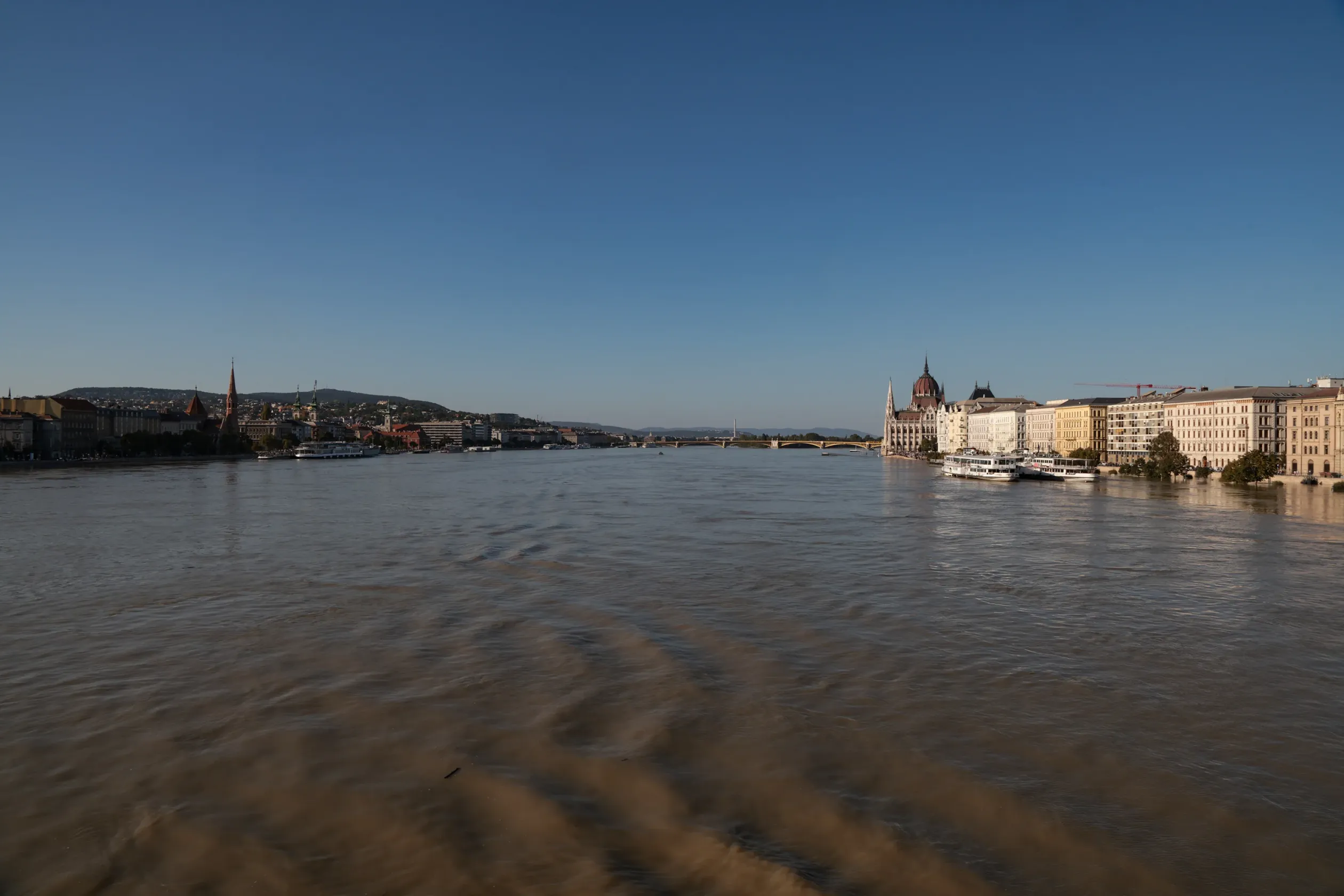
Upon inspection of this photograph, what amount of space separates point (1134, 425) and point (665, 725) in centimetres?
8974

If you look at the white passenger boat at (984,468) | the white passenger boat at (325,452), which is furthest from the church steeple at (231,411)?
the white passenger boat at (984,468)

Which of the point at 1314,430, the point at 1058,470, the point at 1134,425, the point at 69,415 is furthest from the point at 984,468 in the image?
the point at 69,415

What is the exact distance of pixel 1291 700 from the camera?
29.0ft

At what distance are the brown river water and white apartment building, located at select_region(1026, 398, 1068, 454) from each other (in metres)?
86.4

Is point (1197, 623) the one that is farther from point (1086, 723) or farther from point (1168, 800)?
point (1168, 800)

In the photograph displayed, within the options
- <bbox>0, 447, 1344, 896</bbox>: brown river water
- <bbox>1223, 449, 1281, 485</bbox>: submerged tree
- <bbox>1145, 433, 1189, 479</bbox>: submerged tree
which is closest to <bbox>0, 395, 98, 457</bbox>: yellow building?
<bbox>0, 447, 1344, 896</bbox>: brown river water

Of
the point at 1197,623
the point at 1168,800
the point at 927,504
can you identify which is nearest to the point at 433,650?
the point at 1168,800

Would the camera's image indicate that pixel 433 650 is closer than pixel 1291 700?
No

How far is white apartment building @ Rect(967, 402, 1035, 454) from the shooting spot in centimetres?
10775

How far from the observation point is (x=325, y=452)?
10531 centimetres

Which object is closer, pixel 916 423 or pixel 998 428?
pixel 998 428

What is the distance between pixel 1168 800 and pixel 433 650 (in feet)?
25.6

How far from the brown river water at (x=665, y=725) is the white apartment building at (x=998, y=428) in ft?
305

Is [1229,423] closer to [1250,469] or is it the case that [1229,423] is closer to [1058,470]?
[1058,470]
